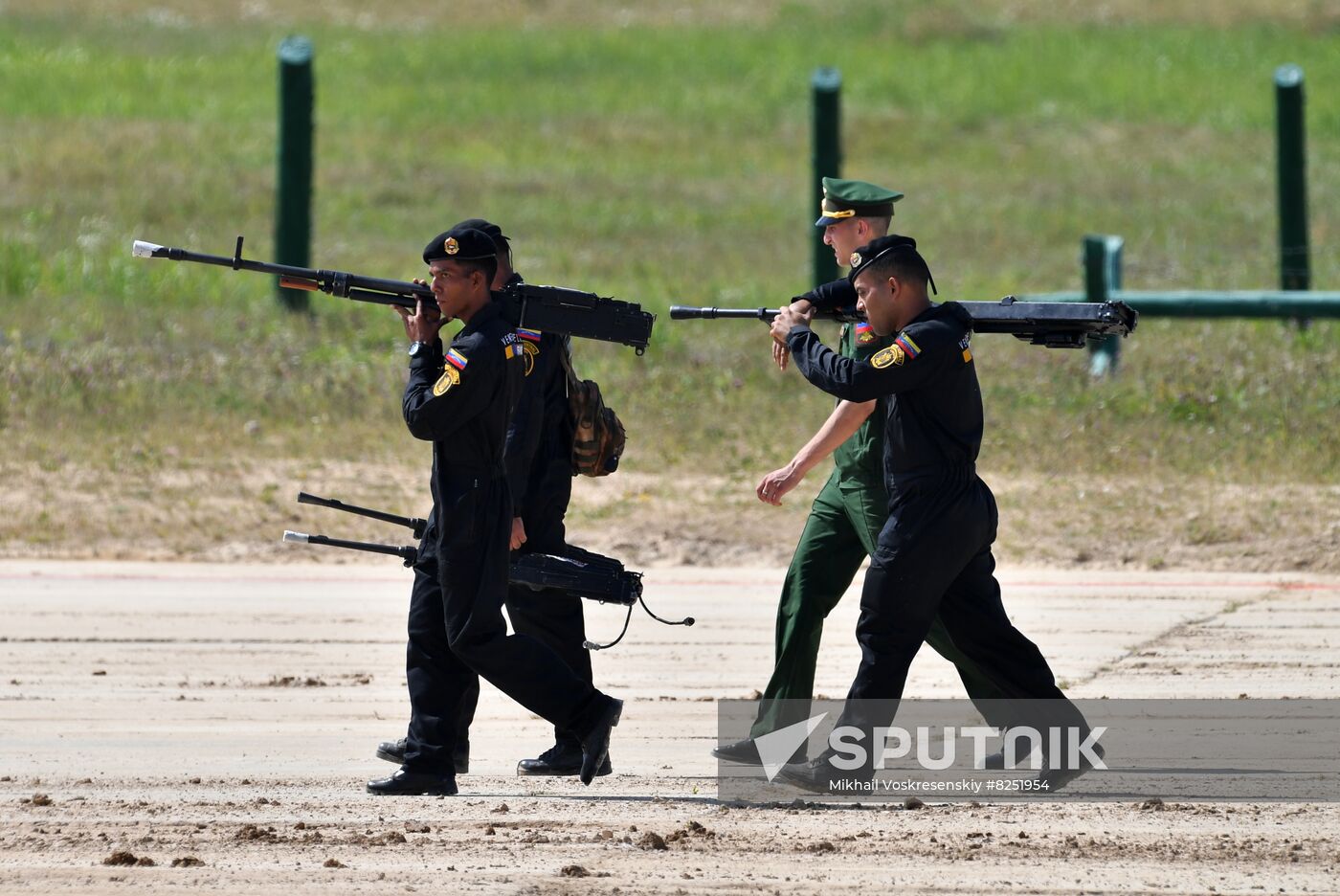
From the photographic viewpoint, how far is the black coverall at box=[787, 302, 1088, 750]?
5.73 meters

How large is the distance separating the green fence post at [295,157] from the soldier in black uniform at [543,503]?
26.6 ft

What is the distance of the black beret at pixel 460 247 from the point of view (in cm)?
580

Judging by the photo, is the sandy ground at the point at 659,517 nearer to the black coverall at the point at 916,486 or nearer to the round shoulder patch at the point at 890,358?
the black coverall at the point at 916,486

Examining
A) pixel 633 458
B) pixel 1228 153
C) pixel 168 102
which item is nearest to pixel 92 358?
pixel 633 458

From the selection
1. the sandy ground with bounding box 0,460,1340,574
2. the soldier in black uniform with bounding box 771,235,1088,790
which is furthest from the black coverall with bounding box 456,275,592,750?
the sandy ground with bounding box 0,460,1340,574

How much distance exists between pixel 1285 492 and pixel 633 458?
3.78 m

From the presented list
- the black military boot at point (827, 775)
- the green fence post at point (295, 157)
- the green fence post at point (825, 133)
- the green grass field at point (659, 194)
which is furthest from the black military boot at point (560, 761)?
the green fence post at point (295, 157)

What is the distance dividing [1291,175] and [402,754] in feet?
33.2

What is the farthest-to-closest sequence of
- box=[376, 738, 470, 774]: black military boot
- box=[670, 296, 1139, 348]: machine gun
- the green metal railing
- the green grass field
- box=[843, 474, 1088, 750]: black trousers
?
1. the green metal railing
2. the green grass field
3. box=[376, 738, 470, 774]: black military boot
4. box=[670, 296, 1139, 348]: machine gun
5. box=[843, 474, 1088, 750]: black trousers

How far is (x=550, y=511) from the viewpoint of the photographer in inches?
254

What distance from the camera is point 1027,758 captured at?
6.10 meters

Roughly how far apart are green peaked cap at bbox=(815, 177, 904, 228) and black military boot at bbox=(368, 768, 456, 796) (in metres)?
2.15

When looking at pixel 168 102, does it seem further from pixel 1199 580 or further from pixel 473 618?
pixel 473 618

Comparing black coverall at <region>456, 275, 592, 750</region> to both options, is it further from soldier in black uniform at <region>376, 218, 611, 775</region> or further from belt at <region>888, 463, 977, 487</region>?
belt at <region>888, 463, 977, 487</region>
